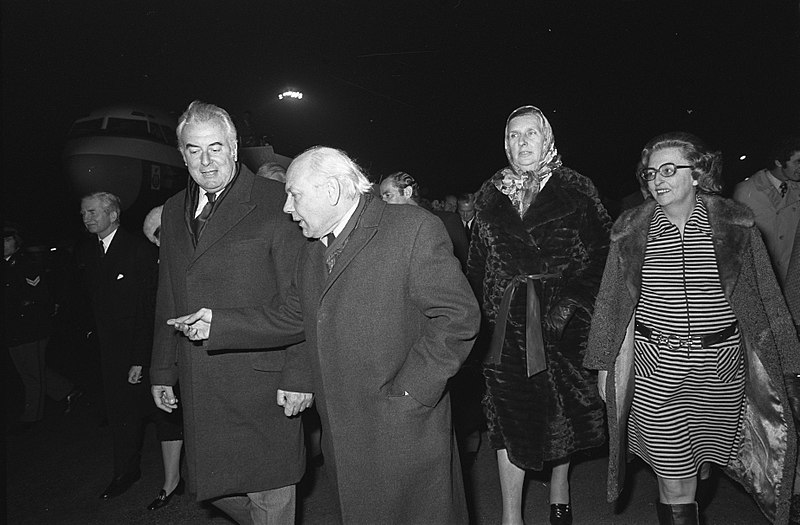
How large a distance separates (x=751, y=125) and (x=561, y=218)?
48.8 feet

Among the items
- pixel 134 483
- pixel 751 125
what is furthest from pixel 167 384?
pixel 751 125

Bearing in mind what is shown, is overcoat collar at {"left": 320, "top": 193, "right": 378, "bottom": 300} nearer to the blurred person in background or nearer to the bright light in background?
the blurred person in background

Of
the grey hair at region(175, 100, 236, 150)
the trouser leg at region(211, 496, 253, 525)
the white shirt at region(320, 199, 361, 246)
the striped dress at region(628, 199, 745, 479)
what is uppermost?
the grey hair at region(175, 100, 236, 150)

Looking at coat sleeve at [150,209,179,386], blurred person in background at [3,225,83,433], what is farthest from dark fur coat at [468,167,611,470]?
blurred person in background at [3,225,83,433]

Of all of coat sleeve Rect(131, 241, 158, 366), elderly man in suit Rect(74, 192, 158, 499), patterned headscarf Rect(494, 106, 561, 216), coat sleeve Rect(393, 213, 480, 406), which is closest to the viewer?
coat sleeve Rect(393, 213, 480, 406)

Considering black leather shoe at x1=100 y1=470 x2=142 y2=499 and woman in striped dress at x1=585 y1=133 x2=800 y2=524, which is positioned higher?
woman in striped dress at x1=585 y1=133 x2=800 y2=524

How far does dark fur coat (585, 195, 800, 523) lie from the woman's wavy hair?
0.34 feet

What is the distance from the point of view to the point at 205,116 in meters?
2.68

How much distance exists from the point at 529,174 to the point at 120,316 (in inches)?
120

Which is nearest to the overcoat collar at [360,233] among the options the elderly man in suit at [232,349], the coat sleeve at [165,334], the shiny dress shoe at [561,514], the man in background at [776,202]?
the elderly man in suit at [232,349]

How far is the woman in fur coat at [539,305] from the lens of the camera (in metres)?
3.15

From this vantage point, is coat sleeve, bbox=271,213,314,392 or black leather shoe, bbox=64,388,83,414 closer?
coat sleeve, bbox=271,213,314,392

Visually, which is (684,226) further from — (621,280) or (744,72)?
(744,72)

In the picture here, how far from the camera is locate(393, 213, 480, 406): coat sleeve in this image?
212cm
